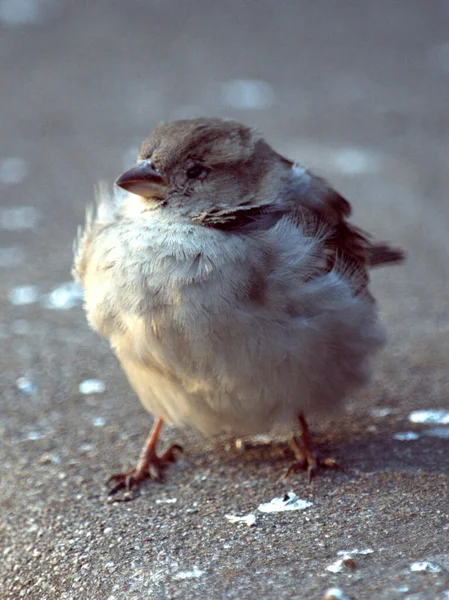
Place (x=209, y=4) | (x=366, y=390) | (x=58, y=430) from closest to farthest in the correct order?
(x=58, y=430) < (x=366, y=390) < (x=209, y=4)

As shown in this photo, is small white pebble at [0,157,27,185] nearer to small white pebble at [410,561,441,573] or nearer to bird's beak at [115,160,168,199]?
bird's beak at [115,160,168,199]

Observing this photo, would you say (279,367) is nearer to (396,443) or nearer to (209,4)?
(396,443)

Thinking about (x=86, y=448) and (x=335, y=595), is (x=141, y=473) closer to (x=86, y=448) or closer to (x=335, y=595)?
(x=86, y=448)

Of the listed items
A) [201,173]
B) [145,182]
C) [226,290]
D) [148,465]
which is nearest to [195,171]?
[201,173]

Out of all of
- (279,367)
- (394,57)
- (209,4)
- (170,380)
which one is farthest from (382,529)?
(209,4)

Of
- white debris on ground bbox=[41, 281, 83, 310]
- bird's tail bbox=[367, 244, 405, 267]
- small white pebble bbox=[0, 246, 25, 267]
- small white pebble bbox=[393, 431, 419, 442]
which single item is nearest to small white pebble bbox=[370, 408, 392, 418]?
small white pebble bbox=[393, 431, 419, 442]

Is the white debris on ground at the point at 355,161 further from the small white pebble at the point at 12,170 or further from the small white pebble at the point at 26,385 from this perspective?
the small white pebble at the point at 26,385
